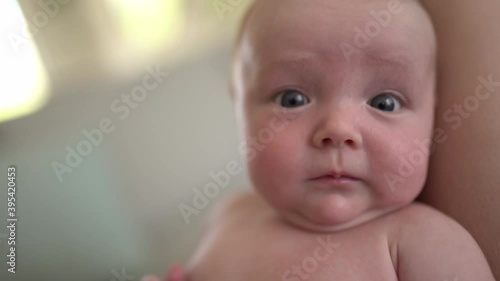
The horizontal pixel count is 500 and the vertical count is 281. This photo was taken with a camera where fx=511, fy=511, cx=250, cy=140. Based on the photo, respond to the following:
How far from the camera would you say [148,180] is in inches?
38.6

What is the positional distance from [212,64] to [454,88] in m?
0.52

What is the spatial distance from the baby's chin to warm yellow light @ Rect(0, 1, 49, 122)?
502mm

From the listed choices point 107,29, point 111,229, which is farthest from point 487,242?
point 107,29

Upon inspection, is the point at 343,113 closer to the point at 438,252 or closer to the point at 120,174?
the point at 438,252

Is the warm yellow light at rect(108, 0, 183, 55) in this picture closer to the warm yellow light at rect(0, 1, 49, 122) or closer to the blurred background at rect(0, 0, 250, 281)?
the blurred background at rect(0, 0, 250, 281)

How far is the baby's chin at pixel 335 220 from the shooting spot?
61 centimetres

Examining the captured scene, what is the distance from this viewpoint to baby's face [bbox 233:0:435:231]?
1.98ft

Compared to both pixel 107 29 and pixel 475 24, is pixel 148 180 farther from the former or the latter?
pixel 475 24

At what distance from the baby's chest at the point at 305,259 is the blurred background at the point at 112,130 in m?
0.18

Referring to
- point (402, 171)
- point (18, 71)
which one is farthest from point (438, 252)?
point (18, 71)

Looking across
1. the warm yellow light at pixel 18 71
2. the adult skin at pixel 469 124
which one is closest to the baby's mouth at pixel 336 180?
the adult skin at pixel 469 124

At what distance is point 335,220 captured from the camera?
60 centimetres

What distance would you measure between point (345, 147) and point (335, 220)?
0.29ft

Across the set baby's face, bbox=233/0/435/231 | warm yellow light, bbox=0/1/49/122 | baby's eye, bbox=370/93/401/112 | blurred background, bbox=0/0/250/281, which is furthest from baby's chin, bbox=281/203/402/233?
warm yellow light, bbox=0/1/49/122
